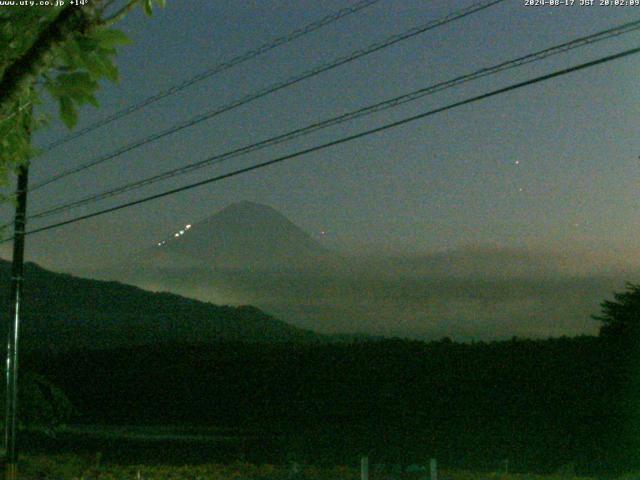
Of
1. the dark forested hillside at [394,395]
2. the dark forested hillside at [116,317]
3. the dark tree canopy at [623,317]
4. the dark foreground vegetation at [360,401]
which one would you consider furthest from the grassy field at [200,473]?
the dark forested hillside at [116,317]

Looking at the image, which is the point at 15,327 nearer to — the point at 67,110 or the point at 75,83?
the point at 67,110

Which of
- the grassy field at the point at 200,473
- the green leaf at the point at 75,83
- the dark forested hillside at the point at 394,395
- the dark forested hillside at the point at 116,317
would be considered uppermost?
the dark forested hillside at the point at 116,317

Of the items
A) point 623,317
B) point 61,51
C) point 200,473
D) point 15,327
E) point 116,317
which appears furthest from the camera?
point 116,317

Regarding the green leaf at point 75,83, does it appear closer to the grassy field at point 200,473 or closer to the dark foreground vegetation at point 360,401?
the grassy field at point 200,473

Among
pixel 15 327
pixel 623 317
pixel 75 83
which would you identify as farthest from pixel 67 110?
pixel 623 317

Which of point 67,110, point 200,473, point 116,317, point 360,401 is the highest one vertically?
point 116,317

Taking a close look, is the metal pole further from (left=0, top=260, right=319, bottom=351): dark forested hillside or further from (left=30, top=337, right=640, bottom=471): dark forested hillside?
(left=0, top=260, right=319, bottom=351): dark forested hillside
